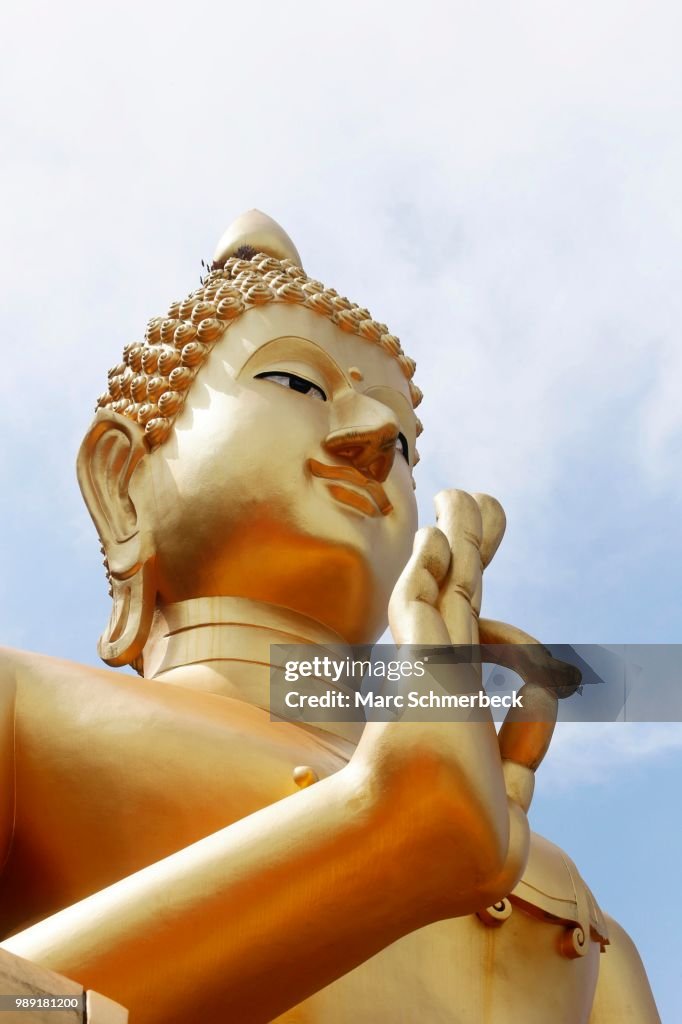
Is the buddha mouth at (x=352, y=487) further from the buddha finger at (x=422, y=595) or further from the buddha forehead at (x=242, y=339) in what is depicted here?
the buddha finger at (x=422, y=595)

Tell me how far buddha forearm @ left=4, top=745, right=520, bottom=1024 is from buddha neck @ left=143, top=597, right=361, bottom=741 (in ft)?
4.81

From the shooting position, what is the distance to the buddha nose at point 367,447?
16.5ft

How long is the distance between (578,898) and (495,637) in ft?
4.48

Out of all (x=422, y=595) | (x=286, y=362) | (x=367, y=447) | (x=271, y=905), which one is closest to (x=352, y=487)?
(x=367, y=447)

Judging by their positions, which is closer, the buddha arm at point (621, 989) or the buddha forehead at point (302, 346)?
the buddha arm at point (621, 989)

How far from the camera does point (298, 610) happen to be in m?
5.07

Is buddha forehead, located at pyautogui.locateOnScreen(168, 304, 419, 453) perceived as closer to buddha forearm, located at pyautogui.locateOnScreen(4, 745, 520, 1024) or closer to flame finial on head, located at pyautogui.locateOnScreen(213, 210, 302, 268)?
flame finial on head, located at pyautogui.locateOnScreen(213, 210, 302, 268)

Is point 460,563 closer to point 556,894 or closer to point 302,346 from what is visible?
point 556,894

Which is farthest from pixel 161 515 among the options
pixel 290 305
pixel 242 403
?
pixel 290 305

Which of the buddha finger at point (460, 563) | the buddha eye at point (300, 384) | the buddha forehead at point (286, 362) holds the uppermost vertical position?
the buddha forehead at point (286, 362)

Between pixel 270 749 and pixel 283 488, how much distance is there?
86cm

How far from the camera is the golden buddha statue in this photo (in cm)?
334

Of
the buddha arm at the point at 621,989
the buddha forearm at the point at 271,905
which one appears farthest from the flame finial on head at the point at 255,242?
the buddha forearm at the point at 271,905

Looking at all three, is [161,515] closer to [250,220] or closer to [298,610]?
[298,610]
